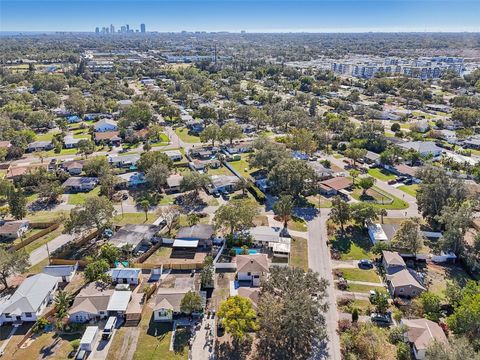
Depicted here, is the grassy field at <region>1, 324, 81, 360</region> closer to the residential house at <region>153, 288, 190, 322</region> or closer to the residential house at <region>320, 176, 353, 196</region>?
the residential house at <region>153, 288, 190, 322</region>

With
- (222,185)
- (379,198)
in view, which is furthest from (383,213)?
(222,185)

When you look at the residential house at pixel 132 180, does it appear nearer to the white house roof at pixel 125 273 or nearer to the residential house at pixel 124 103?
the white house roof at pixel 125 273

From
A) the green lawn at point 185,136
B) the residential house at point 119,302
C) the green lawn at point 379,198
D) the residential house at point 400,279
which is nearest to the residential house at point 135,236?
the residential house at point 119,302

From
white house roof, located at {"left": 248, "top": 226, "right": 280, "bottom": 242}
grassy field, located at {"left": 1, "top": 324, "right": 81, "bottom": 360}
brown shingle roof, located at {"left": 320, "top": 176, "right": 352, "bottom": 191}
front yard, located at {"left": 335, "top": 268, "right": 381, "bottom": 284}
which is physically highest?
brown shingle roof, located at {"left": 320, "top": 176, "right": 352, "bottom": 191}

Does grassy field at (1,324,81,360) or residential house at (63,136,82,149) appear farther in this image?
residential house at (63,136,82,149)

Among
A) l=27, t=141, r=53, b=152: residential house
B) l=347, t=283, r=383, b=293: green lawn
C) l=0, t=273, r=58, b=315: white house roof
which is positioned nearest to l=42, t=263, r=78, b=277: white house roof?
l=0, t=273, r=58, b=315: white house roof
